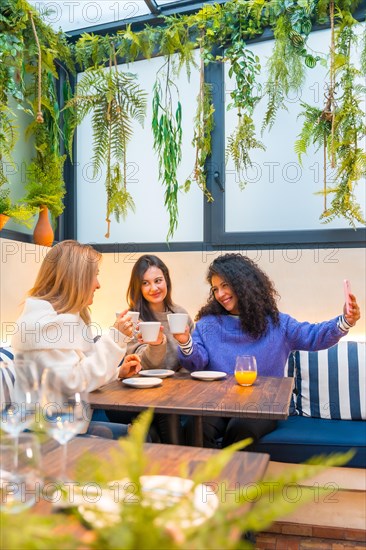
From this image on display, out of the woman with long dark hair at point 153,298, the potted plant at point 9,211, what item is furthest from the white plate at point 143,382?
the potted plant at point 9,211

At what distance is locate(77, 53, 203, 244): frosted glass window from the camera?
349cm

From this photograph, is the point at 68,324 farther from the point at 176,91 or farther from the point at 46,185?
the point at 176,91

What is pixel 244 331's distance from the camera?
2.53m

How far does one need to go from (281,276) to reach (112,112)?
1.51 meters

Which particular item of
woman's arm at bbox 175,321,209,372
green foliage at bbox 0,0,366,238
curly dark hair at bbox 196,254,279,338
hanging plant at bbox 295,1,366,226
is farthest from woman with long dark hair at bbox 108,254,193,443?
hanging plant at bbox 295,1,366,226

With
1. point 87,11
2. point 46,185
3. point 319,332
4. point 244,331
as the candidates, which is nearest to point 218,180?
point 46,185

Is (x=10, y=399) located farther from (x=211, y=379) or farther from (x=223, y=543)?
(x=211, y=379)

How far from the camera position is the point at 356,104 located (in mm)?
2770

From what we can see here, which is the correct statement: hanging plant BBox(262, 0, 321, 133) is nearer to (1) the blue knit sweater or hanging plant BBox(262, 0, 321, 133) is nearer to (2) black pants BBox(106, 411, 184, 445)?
(1) the blue knit sweater

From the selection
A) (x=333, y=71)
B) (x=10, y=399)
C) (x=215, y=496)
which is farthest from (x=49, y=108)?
(x=215, y=496)

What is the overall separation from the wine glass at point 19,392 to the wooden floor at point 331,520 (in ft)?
4.87

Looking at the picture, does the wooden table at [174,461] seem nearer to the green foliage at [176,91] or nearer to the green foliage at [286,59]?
the green foliage at [176,91]

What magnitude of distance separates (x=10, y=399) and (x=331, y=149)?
2.36 metres

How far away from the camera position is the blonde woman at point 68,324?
5.93ft
